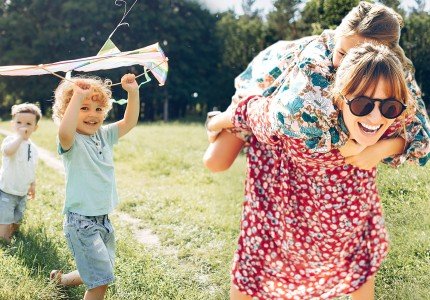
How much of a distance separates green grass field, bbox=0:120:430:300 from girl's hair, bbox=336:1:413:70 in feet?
5.41

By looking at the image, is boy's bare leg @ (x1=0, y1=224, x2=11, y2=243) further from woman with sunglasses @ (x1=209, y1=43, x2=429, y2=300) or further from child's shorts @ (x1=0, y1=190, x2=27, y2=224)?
woman with sunglasses @ (x1=209, y1=43, x2=429, y2=300)

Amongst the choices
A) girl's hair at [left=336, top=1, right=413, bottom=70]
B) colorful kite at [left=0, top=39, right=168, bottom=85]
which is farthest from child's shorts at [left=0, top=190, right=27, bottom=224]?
girl's hair at [left=336, top=1, right=413, bottom=70]

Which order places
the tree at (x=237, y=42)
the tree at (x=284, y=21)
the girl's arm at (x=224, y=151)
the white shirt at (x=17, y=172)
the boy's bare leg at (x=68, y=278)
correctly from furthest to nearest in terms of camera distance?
the tree at (x=237, y=42)
the tree at (x=284, y=21)
the white shirt at (x=17, y=172)
the boy's bare leg at (x=68, y=278)
the girl's arm at (x=224, y=151)

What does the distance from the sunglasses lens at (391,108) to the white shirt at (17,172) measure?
353 centimetres

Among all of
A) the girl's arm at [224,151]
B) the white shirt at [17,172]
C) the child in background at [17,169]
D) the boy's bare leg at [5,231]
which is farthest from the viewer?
the white shirt at [17,172]

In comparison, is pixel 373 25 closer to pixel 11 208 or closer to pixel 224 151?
pixel 224 151

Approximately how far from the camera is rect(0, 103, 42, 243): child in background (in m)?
4.61

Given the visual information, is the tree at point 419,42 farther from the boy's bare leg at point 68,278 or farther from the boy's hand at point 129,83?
the boy's bare leg at point 68,278

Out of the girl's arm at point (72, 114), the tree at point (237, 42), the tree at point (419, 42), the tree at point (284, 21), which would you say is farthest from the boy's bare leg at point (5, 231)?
the tree at point (237, 42)

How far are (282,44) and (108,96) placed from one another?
1.13 meters

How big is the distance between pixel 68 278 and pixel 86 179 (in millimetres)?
808

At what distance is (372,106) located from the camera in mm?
2199

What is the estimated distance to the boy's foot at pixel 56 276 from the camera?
3.51 metres

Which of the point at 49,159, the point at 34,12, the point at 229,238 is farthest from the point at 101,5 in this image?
the point at 229,238
